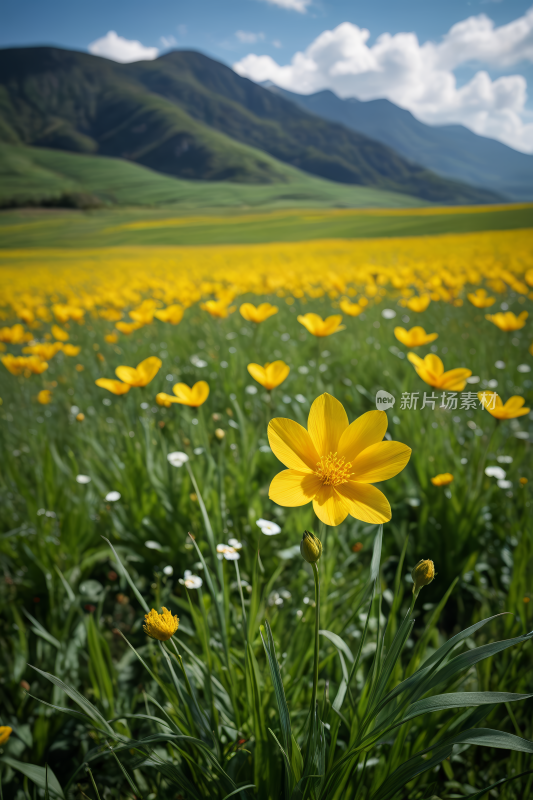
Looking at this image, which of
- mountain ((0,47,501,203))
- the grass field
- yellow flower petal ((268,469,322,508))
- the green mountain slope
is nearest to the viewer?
yellow flower petal ((268,469,322,508))

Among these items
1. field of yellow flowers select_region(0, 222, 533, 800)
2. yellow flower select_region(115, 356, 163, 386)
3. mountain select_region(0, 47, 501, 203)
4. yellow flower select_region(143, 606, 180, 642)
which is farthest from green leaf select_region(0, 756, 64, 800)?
mountain select_region(0, 47, 501, 203)

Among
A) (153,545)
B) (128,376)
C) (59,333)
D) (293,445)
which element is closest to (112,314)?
(59,333)

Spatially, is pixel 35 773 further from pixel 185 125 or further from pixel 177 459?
pixel 185 125

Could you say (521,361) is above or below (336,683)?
above

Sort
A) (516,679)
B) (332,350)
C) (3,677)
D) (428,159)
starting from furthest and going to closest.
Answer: (428,159) → (332,350) → (3,677) → (516,679)

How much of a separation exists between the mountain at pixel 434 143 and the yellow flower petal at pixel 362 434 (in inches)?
6314

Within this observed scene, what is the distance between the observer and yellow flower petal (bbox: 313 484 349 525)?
24.7 inches

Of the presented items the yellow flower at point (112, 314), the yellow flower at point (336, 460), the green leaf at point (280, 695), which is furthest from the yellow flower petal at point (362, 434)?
the yellow flower at point (112, 314)

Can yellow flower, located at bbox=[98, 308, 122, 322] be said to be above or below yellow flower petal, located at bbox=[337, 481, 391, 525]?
above

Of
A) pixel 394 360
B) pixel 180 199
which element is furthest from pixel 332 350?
pixel 180 199

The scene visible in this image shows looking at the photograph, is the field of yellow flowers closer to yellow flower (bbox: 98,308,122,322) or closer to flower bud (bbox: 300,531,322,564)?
flower bud (bbox: 300,531,322,564)

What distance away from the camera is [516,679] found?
100cm

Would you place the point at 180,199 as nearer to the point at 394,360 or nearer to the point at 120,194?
the point at 120,194

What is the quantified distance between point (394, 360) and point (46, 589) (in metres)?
2.74
